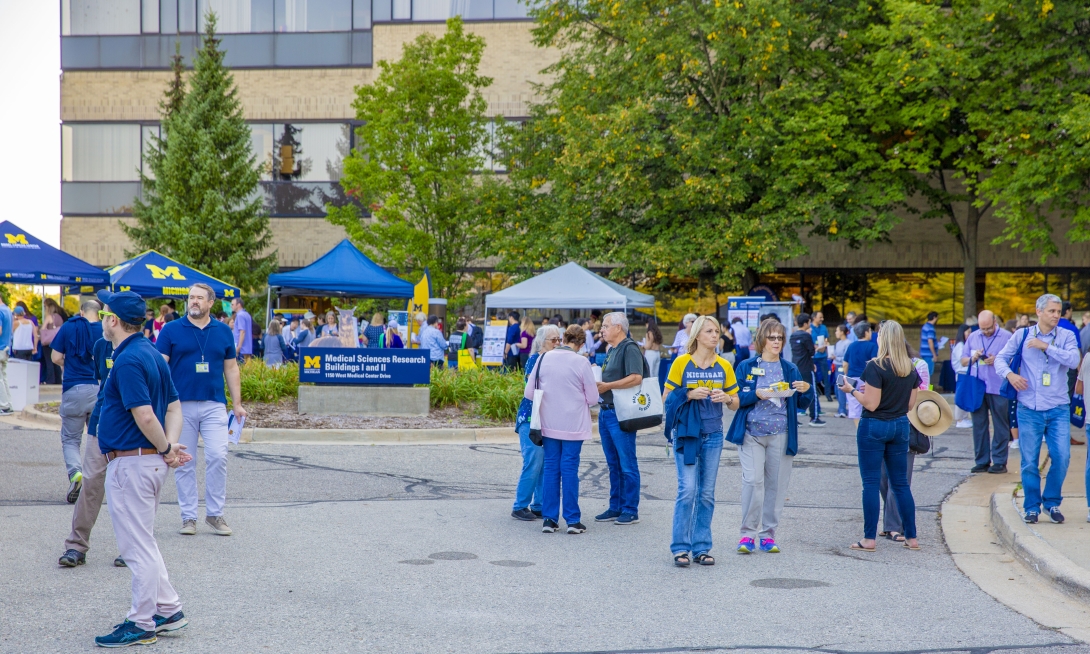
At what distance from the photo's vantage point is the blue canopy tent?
1914cm

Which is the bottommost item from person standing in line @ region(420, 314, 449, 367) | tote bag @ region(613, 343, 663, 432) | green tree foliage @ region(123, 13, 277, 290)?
tote bag @ region(613, 343, 663, 432)

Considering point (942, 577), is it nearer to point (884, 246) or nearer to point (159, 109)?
point (884, 246)

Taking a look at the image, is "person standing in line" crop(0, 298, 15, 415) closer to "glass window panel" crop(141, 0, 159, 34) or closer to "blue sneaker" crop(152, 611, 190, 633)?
"blue sneaker" crop(152, 611, 190, 633)

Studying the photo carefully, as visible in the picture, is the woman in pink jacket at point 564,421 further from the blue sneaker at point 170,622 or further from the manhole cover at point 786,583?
the blue sneaker at point 170,622

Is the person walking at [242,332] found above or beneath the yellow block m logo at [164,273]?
beneath

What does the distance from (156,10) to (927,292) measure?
26.5m

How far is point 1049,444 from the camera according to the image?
27.9ft

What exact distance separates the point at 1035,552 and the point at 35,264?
57.1 feet

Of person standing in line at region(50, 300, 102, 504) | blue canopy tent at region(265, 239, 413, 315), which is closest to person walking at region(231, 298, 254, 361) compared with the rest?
blue canopy tent at region(265, 239, 413, 315)

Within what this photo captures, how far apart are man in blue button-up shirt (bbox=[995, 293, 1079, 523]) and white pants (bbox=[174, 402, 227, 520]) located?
6416 mm

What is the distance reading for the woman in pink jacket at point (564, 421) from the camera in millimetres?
8359

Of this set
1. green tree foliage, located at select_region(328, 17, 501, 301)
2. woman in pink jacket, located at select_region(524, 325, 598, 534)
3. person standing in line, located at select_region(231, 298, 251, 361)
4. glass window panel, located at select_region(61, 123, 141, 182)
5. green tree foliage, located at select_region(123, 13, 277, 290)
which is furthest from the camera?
glass window panel, located at select_region(61, 123, 141, 182)

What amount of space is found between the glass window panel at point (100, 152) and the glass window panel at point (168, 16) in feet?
11.0

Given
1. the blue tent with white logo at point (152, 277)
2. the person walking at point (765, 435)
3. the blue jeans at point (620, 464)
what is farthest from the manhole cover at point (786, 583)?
the blue tent with white logo at point (152, 277)
